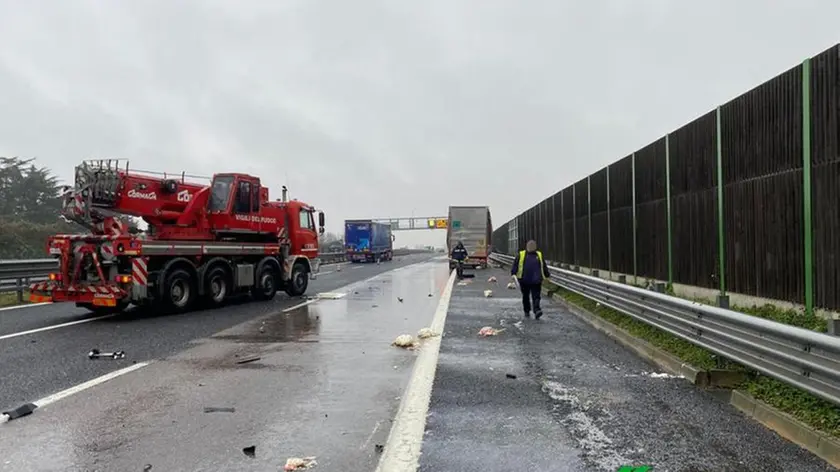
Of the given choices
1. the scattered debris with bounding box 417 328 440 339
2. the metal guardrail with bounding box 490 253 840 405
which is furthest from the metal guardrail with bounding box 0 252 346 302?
the metal guardrail with bounding box 490 253 840 405

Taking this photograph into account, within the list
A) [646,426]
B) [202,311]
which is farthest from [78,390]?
[202,311]

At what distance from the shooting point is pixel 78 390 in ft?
21.5

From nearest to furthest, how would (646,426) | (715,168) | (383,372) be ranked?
(646,426) → (383,372) → (715,168)

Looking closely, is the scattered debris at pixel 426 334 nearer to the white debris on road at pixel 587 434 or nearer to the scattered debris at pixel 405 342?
the scattered debris at pixel 405 342

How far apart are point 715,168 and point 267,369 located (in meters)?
7.60

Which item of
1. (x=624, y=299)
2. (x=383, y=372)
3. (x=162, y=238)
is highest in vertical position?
(x=162, y=238)

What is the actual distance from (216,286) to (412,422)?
11.5 metres

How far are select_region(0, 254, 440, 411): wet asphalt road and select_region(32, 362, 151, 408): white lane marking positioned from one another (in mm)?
134

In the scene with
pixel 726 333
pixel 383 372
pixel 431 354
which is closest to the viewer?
pixel 726 333

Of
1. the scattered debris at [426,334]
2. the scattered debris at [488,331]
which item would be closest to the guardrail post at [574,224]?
the scattered debris at [488,331]

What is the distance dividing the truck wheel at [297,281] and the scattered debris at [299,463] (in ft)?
46.7

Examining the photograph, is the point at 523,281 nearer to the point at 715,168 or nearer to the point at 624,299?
the point at 624,299

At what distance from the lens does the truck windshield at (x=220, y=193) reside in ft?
52.2

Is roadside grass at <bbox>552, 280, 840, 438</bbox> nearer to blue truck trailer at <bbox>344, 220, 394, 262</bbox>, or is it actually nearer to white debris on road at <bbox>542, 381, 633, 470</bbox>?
white debris on road at <bbox>542, 381, 633, 470</bbox>
